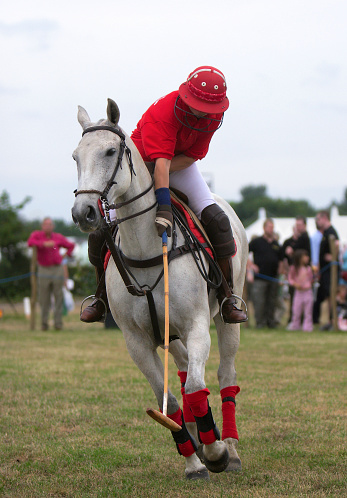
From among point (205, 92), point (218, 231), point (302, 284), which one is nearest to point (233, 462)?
point (218, 231)

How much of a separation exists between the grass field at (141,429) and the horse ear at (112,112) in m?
2.53

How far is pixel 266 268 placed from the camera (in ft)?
57.0

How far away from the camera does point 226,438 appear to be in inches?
233

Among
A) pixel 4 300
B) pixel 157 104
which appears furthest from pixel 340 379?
pixel 4 300

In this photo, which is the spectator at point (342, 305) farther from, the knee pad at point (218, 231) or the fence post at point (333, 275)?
the knee pad at point (218, 231)

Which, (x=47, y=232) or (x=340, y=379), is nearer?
(x=340, y=379)

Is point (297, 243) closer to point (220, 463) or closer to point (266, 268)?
point (266, 268)

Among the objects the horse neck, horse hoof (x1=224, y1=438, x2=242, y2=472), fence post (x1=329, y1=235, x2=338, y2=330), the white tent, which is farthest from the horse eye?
the white tent

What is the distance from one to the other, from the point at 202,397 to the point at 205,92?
6.98ft

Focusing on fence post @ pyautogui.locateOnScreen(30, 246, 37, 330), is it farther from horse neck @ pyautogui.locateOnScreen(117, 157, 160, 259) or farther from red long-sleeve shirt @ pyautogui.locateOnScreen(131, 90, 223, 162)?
horse neck @ pyautogui.locateOnScreen(117, 157, 160, 259)

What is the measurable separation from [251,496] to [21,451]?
2.19 m

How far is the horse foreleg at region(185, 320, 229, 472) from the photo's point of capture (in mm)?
4879

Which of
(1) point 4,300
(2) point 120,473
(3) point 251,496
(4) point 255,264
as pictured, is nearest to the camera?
(3) point 251,496

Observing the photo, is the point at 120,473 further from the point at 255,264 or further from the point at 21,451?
the point at 255,264
